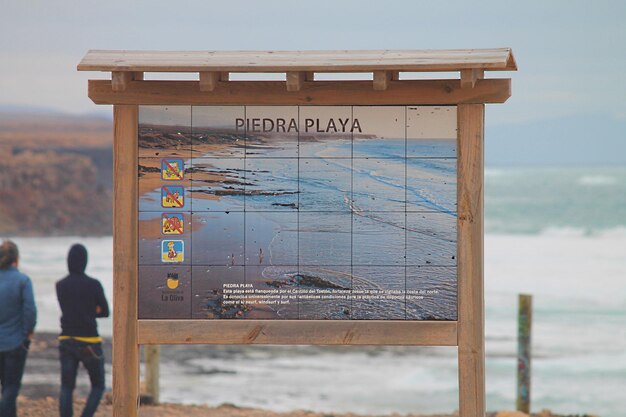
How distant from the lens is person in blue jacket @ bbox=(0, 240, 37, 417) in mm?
8914

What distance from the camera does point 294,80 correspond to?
7.00m

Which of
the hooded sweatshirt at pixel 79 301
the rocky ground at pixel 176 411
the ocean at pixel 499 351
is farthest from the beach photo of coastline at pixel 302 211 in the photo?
the ocean at pixel 499 351

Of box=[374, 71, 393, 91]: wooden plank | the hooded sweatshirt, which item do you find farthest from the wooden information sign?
the hooded sweatshirt

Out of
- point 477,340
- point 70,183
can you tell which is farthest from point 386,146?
point 70,183

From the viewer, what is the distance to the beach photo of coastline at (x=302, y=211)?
7164mm

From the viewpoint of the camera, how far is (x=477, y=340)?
710 cm

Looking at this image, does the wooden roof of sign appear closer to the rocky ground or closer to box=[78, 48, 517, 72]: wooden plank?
box=[78, 48, 517, 72]: wooden plank

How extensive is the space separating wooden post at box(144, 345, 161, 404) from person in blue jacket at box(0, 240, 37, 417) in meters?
2.18

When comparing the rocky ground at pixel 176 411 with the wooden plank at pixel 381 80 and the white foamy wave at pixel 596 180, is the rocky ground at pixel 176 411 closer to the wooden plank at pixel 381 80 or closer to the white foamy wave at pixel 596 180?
the wooden plank at pixel 381 80

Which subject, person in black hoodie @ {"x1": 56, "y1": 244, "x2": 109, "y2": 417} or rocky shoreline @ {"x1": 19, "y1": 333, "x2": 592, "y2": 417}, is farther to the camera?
rocky shoreline @ {"x1": 19, "y1": 333, "x2": 592, "y2": 417}

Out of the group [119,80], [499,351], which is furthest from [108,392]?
[499,351]

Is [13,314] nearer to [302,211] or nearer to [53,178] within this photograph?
[302,211]

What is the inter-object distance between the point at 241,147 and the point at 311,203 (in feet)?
2.01

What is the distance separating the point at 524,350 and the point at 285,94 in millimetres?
5177
